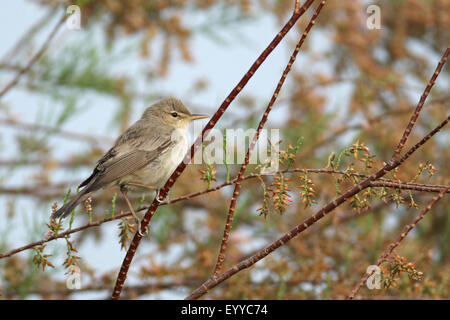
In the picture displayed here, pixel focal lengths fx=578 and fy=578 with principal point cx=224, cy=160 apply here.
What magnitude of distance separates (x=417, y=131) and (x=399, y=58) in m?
0.99

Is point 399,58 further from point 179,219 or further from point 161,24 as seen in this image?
point 179,219

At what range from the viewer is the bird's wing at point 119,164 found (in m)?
3.76

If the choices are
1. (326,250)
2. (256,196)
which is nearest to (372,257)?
(326,250)

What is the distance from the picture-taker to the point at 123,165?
4.00 m

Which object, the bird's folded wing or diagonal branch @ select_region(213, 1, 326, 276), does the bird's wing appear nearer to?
the bird's folded wing

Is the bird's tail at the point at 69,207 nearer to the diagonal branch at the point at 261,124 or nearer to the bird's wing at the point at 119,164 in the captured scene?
the bird's wing at the point at 119,164

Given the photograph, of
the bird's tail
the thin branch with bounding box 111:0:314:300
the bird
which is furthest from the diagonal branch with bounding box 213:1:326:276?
the bird

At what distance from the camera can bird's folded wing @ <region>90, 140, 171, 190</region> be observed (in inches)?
149

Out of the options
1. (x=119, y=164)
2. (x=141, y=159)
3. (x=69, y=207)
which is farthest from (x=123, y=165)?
(x=69, y=207)

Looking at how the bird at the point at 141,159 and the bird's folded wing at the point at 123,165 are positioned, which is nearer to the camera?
the bird's folded wing at the point at 123,165

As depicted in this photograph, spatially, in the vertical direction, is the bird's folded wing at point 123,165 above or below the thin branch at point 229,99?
above

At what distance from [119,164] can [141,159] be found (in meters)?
0.17

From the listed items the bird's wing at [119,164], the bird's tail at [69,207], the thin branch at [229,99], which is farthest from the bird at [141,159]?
the thin branch at [229,99]

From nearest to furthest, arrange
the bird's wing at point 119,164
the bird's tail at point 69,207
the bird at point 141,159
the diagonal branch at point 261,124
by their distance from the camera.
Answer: the diagonal branch at point 261,124 < the bird's tail at point 69,207 < the bird's wing at point 119,164 < the bird at point 141,159
